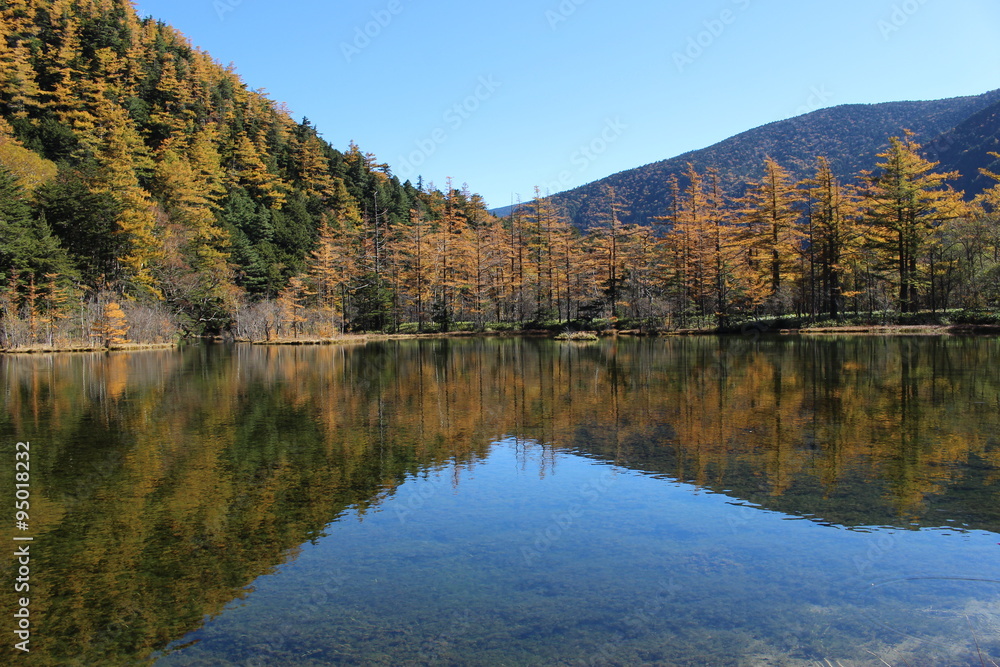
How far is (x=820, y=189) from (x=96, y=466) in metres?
41.5

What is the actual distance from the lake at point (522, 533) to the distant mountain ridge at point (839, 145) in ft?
229

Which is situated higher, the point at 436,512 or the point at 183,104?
the point at 183,104

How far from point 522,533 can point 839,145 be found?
337 feet

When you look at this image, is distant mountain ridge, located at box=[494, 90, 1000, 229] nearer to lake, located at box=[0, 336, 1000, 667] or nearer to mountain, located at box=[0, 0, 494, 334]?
mountain, located at box=[0, 0, 494, 334]

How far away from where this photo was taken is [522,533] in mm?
5285

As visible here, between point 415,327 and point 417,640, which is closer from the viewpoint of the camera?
point 417,640

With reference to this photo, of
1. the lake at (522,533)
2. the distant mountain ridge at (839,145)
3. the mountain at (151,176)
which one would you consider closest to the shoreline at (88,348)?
the mountain at (151,176)

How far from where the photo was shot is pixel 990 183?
7038 cm

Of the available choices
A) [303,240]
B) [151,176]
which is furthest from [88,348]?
[303,240]

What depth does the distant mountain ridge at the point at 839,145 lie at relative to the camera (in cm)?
7744

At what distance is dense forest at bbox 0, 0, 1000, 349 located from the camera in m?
34.8

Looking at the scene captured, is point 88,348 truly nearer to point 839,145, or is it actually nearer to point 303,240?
point 303,240

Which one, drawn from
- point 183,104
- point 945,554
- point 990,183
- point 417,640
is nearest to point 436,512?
point 417,640

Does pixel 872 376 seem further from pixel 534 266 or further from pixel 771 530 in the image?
pixel 534 266
